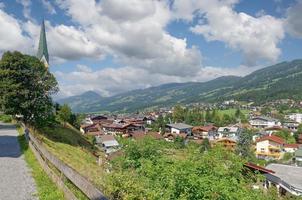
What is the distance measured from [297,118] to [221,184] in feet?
622

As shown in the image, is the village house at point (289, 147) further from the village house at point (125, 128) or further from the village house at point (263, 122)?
the village house at point (263, 122)

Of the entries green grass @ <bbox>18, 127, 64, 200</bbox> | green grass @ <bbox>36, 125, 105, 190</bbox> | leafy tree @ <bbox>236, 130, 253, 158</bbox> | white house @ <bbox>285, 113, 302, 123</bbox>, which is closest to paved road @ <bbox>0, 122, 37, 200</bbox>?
green grass @ <bbox>18, 127, 64, 200</bbox>

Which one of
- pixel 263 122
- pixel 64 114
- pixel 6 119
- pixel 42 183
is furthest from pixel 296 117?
pixel 42 183

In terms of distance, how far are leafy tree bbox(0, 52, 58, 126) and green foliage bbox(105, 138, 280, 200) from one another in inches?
705

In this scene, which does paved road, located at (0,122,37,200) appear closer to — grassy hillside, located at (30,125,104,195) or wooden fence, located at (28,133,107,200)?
wooden fence, located at (28,133,107,200)

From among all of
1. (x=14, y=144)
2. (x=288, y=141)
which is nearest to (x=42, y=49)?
(x=14, y=144)

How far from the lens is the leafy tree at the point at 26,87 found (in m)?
31.9

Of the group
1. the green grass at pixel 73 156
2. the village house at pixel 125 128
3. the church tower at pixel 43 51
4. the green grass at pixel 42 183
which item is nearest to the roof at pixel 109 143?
the church tower at pixel 43 51

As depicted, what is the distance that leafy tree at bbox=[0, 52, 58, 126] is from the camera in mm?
31925

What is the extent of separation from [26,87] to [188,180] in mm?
26427

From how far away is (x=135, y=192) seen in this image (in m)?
7.59

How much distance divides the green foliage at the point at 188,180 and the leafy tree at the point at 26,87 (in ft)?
58.7

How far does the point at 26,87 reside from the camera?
32.6 metres

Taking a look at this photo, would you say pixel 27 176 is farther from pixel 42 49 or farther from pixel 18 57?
pixel 42 49
